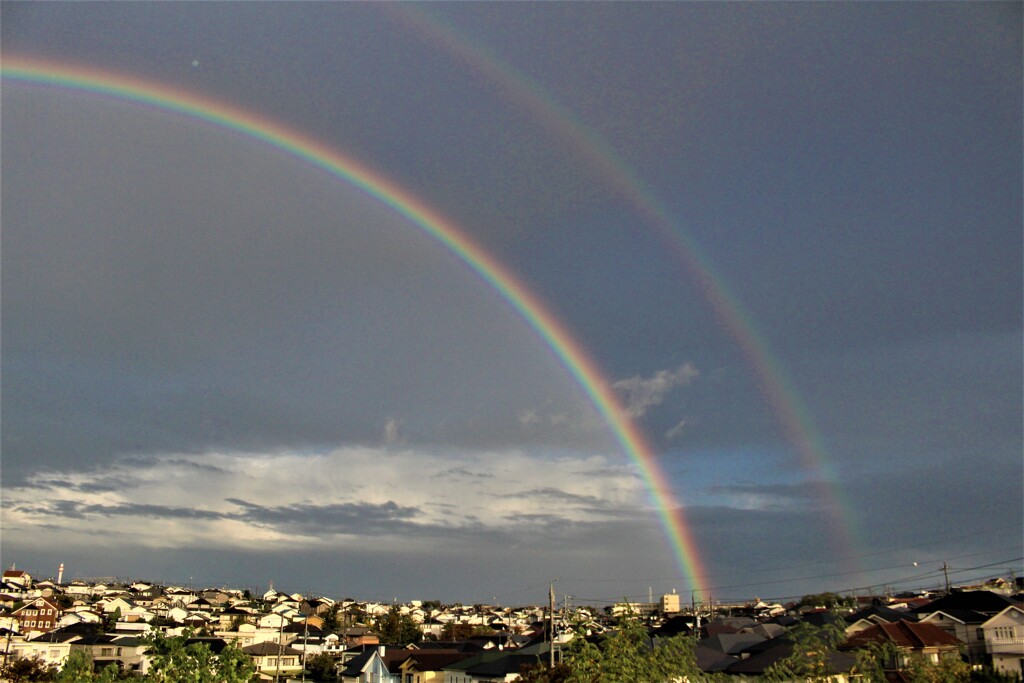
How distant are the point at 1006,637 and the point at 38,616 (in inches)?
3905

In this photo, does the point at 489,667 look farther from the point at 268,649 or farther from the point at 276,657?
the point at 268,649

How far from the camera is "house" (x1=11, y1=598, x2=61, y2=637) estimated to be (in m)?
89.3

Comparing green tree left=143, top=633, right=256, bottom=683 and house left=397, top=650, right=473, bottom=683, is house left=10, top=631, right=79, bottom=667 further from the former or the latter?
green tree left=143, top=633, right=256, bottom=683

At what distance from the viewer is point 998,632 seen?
52219mm

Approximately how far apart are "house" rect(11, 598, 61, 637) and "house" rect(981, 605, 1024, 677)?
299 ft

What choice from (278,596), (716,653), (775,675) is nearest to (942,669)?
(775,675)

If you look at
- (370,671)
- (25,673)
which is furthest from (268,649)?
(25,673)

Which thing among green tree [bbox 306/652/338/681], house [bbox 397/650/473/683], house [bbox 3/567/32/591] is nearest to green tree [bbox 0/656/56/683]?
house [bbox 397/650/473/683]

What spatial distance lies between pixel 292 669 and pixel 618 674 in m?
75.9

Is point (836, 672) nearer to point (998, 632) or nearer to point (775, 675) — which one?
point (775, 675)

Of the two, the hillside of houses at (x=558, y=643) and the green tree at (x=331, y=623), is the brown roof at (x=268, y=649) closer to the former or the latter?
the hillside of houses at (x=558, y=643)

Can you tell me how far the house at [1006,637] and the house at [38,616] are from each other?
9124cm

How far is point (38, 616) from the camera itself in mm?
94062

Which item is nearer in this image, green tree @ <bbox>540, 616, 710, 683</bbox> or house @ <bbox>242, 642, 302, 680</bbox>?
green tree @ <bbox>540, 616, 710, 683</bbox>
